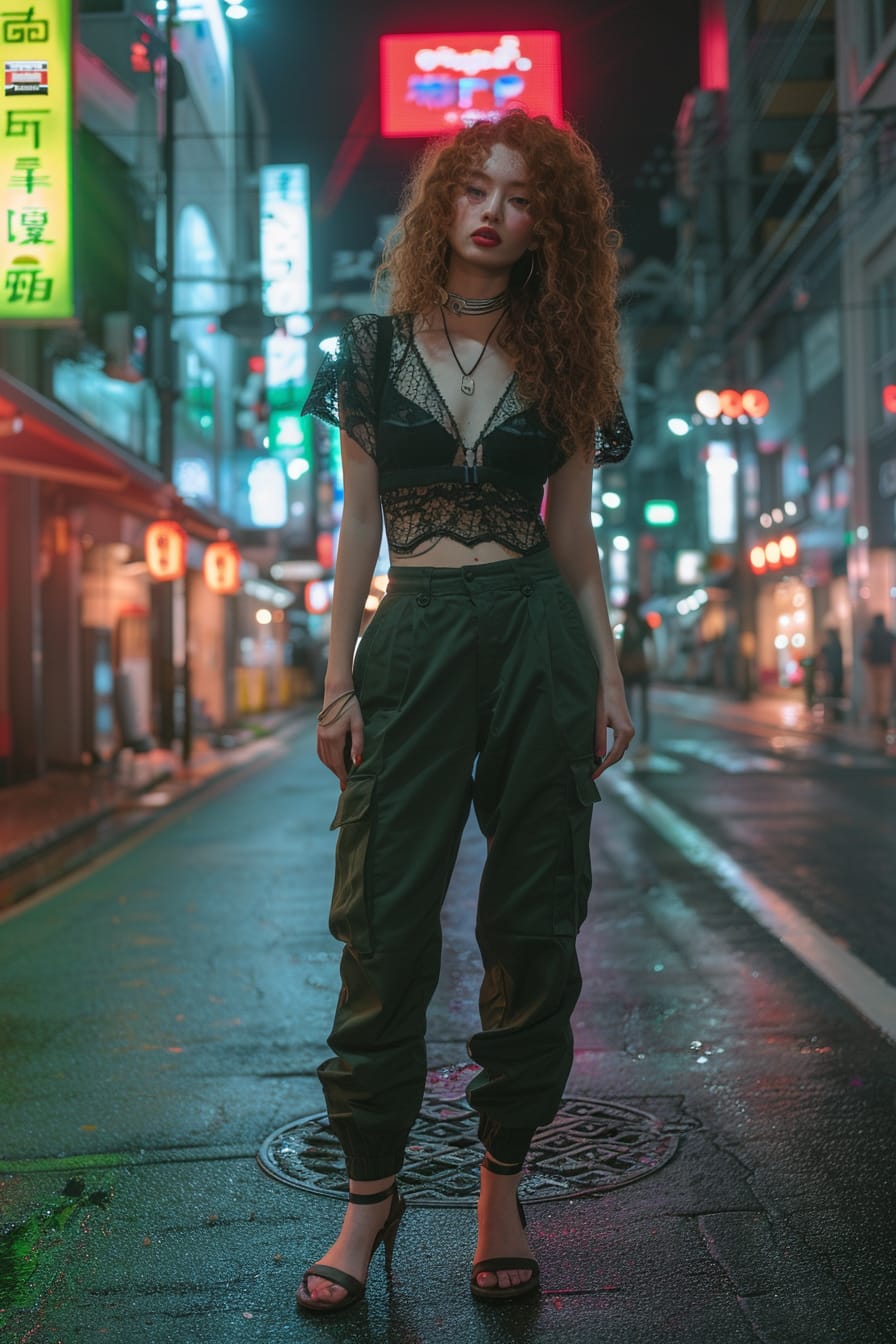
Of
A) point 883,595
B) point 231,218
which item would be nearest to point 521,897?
point 883,595

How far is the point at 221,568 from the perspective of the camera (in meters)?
24.2

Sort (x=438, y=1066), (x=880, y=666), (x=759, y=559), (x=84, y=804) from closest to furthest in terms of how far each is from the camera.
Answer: (x=438, y=1066), (x=84, y=804), (x=880, y=666), (x=759, y=559)

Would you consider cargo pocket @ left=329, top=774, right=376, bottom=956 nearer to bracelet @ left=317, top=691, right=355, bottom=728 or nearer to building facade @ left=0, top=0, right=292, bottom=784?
bracelet @ left=317, top=691, right=355, bottom=728

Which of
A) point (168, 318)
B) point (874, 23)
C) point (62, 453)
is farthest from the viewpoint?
point (874, 23)

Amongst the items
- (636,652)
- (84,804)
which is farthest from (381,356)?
(636,652)

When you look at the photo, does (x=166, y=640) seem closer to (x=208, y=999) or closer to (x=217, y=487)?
(x=217, y=487)

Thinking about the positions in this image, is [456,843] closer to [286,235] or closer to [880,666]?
[880,666]

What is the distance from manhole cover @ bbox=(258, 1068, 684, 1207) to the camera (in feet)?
10.7

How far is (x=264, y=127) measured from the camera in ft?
157

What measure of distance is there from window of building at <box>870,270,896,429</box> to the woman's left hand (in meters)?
25.4

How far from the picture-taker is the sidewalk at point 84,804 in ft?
31.0

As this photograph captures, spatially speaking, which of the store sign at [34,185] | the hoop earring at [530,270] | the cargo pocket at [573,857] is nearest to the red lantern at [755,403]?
the store sign at [34,185]

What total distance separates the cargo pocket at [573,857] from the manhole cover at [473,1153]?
819 millimetres

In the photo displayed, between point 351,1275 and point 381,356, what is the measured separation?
69.1 inches
